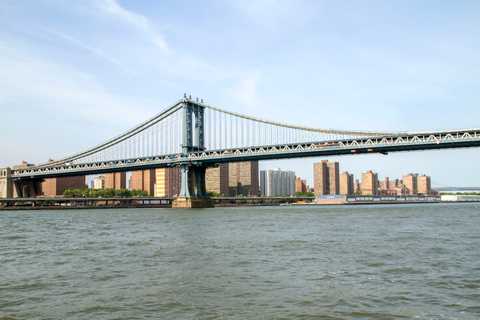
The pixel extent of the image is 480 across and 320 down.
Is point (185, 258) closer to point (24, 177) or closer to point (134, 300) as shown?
point (134, 300)

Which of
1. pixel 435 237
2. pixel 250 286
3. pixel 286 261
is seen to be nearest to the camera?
→ pixel 250 286

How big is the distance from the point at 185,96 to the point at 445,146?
4524 centimetres

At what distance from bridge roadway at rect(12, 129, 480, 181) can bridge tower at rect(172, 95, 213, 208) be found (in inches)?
69.1

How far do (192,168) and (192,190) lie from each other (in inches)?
169

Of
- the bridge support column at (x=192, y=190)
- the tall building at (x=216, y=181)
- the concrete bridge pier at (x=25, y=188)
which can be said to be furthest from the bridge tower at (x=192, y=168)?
the tall building at (x=216, y=181)

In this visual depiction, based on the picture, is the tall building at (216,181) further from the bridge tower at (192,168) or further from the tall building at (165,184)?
the bridge tower at (192,168)

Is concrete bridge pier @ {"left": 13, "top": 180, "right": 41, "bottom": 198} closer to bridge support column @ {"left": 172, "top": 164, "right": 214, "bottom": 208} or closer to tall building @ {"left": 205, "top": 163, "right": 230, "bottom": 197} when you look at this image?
bridge support column @ {"left": 172, "top": 164, "right": 214, "bottom": 208}

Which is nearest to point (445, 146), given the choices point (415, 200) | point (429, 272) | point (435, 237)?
point (435, 237)

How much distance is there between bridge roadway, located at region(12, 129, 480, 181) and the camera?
57688 mm

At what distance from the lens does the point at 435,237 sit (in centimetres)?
2117

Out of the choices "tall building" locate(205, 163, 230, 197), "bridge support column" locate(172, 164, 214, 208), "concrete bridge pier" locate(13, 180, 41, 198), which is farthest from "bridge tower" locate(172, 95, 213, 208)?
"tall building" locate(205, 163, 230, 197)

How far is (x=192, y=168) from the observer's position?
7612cm

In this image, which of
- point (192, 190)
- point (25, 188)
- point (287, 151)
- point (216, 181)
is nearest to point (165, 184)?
point (216, 181)

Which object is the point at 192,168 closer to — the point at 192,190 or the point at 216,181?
the point at 192,190
